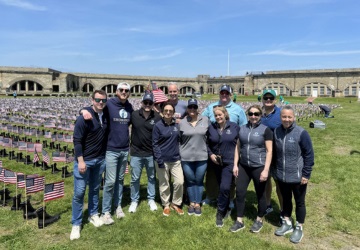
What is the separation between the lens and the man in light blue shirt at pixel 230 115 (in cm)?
519

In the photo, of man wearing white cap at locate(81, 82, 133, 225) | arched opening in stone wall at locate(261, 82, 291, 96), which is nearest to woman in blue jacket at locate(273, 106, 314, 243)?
man wearing white cap at locate(81, 82, 133, 225)

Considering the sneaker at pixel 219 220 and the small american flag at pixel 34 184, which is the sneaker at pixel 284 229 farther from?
the small american flag at pixel 34 184

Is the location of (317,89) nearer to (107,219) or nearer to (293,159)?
(293,159)

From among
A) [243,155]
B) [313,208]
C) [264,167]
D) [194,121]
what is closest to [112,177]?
[194,121]

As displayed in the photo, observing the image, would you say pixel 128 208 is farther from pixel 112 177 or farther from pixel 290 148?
pixel 290 148

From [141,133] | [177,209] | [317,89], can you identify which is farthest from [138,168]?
[317,89]

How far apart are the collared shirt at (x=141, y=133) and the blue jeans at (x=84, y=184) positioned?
2.23ft

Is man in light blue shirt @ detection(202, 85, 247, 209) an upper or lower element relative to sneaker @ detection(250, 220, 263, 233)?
upper

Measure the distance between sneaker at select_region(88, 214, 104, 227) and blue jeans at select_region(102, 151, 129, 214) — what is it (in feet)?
0.48

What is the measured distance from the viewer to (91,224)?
4.92 m

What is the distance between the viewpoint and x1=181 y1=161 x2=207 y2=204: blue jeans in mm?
5145

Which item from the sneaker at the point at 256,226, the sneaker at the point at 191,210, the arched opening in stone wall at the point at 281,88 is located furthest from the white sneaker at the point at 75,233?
the arched opening in stone wall at the point at 281,88

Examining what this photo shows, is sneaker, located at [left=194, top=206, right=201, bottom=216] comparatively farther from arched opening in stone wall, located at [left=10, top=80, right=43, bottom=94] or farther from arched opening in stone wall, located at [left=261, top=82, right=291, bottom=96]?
arched opening in stone wall, located at [left=10, top=80, right=43, bottom=94]

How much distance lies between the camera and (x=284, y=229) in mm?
4656
